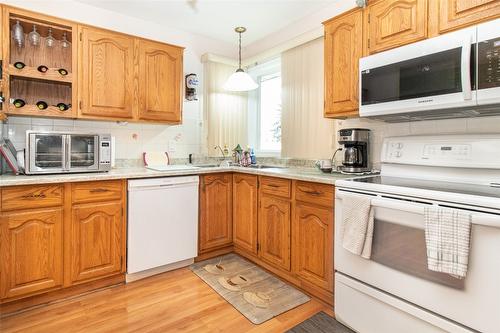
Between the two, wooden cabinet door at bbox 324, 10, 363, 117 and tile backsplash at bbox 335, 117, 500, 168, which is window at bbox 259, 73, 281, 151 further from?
wooden cabinet door at bbox 324, 10, 363, 117

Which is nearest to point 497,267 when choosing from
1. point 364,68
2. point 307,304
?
point 307,304

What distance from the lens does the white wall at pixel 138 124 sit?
2.41 meters

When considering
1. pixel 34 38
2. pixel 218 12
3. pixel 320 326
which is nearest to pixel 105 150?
pixel 34 38

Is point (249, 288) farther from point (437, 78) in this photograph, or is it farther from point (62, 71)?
point (62, 71)

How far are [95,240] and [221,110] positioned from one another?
2.02 meters

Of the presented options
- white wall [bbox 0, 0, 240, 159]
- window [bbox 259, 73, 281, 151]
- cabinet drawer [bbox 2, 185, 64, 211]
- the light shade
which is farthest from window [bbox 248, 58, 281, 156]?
cabinet drawer [bbox 2, 185, 64, 211]

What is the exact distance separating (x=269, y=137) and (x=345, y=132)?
152 cm

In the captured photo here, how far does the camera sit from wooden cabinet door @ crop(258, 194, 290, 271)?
230cm

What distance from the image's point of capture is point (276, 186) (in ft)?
7.83

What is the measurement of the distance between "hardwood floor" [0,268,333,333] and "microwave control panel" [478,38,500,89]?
168 cm

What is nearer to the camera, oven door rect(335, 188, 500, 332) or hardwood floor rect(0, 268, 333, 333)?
oven door rect(335, 188, 500, 332)

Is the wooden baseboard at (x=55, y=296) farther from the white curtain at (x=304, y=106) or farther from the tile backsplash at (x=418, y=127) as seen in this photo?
the tile backsplash at (x=418, y=127)

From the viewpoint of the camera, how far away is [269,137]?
3.64 metres

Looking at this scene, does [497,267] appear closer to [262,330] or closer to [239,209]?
[262,330]
